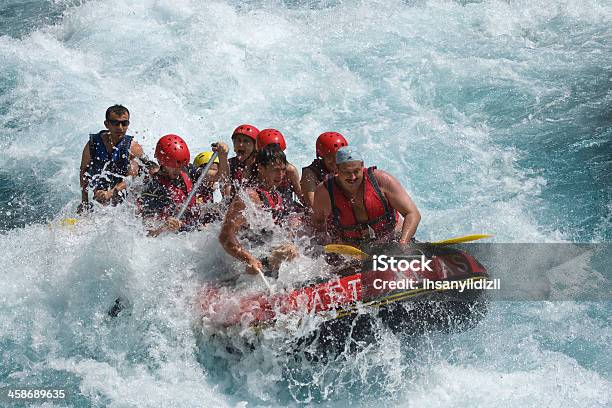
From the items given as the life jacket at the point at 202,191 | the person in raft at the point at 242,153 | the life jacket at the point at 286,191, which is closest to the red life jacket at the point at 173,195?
the life jacket at the point at 202,191

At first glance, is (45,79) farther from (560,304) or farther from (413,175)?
(560,304)

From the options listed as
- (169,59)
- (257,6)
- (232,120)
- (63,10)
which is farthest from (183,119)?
(63,10)

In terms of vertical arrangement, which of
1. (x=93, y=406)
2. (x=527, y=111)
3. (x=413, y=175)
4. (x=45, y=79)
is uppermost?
(x=45, y=79)

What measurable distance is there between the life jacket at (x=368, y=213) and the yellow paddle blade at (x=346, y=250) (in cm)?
27

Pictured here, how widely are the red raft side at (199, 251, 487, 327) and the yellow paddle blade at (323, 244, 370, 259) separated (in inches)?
5.6

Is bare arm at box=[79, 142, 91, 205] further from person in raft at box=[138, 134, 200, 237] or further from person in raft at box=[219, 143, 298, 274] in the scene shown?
person in raft at box=[219, 143, 298, 274]

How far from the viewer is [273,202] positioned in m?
5.52

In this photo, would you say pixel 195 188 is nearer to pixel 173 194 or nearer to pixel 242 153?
pixel 173 194

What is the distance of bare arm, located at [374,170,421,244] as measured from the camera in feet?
17.4

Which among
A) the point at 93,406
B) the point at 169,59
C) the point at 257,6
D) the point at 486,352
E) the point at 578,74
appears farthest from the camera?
the point at 257,6

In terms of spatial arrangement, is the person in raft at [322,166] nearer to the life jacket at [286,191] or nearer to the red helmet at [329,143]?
the red helmet at [329,143]

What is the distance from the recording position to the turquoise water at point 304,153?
Result: 552 centimetres

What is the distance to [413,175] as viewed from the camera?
9.03m

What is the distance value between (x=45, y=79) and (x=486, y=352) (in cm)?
858
